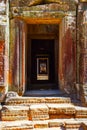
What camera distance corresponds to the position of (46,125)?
17.1ft

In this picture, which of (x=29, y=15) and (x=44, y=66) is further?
(x=44, y=66)

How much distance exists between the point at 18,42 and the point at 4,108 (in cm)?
194

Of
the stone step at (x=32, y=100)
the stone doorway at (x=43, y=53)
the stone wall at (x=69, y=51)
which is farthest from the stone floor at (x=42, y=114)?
the stone doorway at (x=43, y=53)

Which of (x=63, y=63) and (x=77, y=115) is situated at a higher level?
(x=63, y=63)

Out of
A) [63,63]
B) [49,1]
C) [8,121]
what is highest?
[49,1]

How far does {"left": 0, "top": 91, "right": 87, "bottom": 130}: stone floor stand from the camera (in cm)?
512

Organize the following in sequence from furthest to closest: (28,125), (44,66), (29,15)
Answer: (44,66) < (29,15) < (28,125)

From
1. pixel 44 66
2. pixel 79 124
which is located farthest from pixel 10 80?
pixel 44 66

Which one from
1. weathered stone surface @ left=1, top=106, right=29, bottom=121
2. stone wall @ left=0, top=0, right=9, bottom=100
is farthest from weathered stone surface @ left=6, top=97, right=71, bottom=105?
weathered stone surface @ left=1, top=106, right=29, bottom=121

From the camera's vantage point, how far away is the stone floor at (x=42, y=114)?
5.12 m

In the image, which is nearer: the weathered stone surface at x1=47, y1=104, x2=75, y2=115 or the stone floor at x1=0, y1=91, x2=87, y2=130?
the stone floor at x1=0, y1=91, x2=87, y2=130

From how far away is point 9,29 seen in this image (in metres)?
6.68

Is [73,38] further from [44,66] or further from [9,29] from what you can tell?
[44,66]

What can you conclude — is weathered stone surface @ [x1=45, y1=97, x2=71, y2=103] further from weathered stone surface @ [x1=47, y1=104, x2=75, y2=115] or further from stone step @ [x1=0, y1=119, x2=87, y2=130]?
stone step @ [x1=0, y1=119, x2=87, y2=130]
